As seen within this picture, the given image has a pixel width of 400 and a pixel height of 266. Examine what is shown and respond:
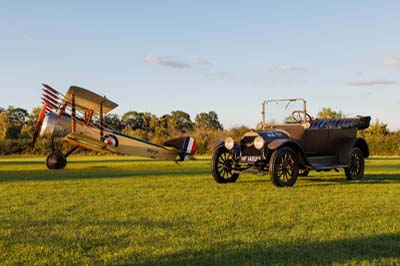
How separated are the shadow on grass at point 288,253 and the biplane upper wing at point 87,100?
38.9ft

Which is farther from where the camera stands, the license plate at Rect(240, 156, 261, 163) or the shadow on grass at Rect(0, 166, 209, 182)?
the shadow on grass at Rect(0, 166, 209, 182)

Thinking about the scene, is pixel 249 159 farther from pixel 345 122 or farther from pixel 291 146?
pixel 345 122

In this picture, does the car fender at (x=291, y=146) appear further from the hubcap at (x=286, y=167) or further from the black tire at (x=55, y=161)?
the black tire at (x=55, y=161)

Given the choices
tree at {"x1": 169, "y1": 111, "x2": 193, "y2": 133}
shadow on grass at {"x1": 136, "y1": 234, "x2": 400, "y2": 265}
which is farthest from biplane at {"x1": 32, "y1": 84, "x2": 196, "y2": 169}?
tree at {"x1": 169, "y1": 111, "x2": 193, "y2": 133}

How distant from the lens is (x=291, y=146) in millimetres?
9727

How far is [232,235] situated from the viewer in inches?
178

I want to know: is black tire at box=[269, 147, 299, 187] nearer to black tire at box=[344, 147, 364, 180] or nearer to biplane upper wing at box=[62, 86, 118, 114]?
black tire at box=[344, 147, 364, 180]

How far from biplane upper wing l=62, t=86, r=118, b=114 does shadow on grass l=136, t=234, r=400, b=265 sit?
1186 centimetres

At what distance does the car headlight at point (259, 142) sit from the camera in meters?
9.58

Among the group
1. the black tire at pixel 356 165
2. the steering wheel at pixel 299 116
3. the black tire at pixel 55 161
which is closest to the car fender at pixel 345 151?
the black tire at pixel 356 165

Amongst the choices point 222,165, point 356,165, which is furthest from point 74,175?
point 356,165

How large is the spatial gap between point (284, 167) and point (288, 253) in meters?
5.78

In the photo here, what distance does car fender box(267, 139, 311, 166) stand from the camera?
9.37 metres

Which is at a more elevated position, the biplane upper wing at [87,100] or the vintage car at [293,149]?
the biplane upper wing at [87,100]
